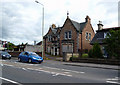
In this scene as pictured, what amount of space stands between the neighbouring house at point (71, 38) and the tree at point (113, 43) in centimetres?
1973

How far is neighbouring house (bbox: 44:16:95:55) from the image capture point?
3047 cm

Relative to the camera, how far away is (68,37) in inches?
1250

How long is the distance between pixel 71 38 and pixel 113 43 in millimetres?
21596

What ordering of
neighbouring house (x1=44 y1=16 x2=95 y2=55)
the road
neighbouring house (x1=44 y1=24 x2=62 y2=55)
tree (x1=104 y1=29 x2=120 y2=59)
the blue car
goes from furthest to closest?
neighbouring house (x1=44 y1=24 x2=62 y2=55), neighbouring house (x1=44 y1=16 x2=95 y2=55), the blue car, tree (x1=104 y1=29 x2=120 y2=59), the road

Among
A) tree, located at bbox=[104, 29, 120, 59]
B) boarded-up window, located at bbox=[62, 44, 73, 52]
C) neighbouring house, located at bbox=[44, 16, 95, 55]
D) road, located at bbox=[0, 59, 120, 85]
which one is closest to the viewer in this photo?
road, located at bbox=[0, 59, 120, 85]

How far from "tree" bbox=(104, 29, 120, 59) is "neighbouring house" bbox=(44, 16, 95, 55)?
19.7 metres

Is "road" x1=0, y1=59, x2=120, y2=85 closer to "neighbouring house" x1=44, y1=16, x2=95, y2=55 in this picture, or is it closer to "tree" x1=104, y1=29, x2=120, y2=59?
"tree" x1=104, y1=29, x2=120, y2=59

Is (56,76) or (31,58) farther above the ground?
(31,58)

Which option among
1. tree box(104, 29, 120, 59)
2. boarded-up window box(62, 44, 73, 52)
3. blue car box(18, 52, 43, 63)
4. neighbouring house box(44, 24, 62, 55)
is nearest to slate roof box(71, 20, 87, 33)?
boarded-up window box(62, 44, 73, 52)

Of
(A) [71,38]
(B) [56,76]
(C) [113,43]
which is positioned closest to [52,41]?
(A) [71,38]

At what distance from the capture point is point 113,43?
973 centimetres

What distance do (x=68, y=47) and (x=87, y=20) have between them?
29.6ft

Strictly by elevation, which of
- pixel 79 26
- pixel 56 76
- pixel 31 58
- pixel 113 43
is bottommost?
pixel 56 76

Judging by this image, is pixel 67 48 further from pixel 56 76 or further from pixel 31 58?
pixel 56 76
